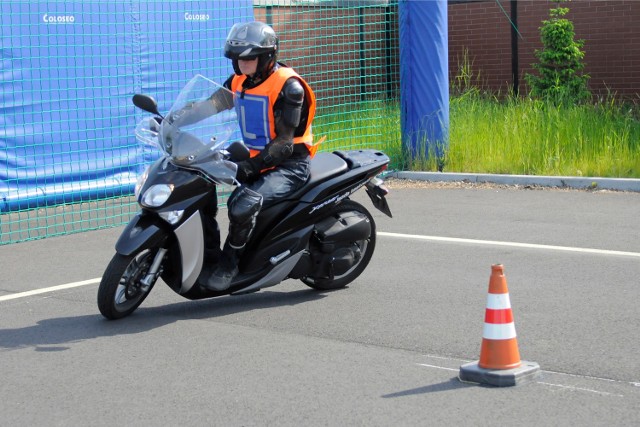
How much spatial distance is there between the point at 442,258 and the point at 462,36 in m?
13.6

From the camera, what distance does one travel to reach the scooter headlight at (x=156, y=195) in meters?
6.40

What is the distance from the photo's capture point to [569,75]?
18328mm

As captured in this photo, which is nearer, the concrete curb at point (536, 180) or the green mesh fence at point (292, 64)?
the concrete curb at point (536, 180)

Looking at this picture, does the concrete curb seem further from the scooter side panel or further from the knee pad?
the scooter side panel

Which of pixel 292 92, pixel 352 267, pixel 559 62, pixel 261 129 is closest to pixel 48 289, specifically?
pixel 261 129

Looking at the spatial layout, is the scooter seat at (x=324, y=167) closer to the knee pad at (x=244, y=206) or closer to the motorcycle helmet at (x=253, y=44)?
the knee pad at (x=244, y=206)

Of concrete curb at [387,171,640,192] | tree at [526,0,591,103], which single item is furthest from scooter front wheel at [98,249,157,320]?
tree at [526,0,591,103]

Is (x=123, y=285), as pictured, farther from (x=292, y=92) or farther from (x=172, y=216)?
(x=292, y=92)

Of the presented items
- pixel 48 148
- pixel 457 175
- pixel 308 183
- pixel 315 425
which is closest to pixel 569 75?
pixel 457 175

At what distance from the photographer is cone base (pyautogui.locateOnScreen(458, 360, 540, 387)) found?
504 centimetres

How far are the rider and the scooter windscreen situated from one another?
39mm

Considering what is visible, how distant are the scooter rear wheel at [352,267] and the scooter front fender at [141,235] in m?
1.26

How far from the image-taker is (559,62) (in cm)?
1827

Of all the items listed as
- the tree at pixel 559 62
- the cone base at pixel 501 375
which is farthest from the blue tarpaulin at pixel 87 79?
the cone base at pixel 501 375
